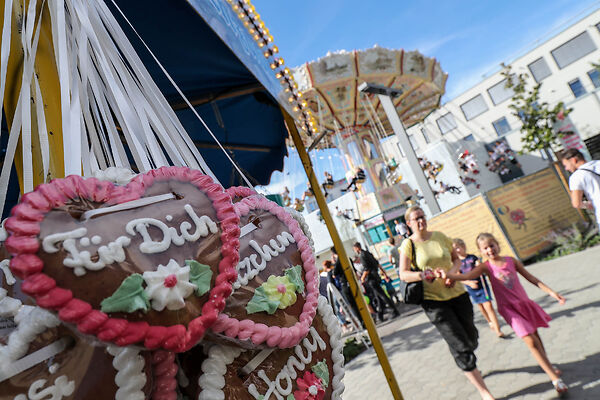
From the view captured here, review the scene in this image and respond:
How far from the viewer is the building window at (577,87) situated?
25.4m

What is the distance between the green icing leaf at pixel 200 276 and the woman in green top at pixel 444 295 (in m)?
2.54

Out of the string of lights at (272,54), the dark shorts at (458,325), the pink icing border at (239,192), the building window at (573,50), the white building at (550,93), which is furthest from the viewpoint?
the building window at (573,50)

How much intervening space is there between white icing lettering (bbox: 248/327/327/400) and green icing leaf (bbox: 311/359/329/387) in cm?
2

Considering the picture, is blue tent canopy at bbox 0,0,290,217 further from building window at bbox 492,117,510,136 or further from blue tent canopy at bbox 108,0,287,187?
building window at bbox 492,117,510,136

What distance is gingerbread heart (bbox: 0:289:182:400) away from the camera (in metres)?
0.46

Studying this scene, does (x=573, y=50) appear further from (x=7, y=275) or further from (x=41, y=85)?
(x=7, y=275)

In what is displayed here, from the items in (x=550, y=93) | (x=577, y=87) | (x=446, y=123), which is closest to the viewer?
(x=577, y=87)

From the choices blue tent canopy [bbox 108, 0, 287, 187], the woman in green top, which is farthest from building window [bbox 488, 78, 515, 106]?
blue tent canopy [bbox 108, 0, 287, 187]

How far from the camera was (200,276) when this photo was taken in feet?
1.62

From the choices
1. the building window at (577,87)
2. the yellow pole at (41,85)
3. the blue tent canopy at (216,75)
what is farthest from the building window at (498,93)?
the yellow pole at (41,85)

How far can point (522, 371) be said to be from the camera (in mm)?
3281

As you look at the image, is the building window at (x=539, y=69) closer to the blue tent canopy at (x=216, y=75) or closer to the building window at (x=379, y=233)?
the building window at (x=379, y=233)

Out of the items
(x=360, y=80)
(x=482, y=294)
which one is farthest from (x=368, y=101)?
(x=482, y=294)

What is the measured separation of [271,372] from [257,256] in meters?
0.22
